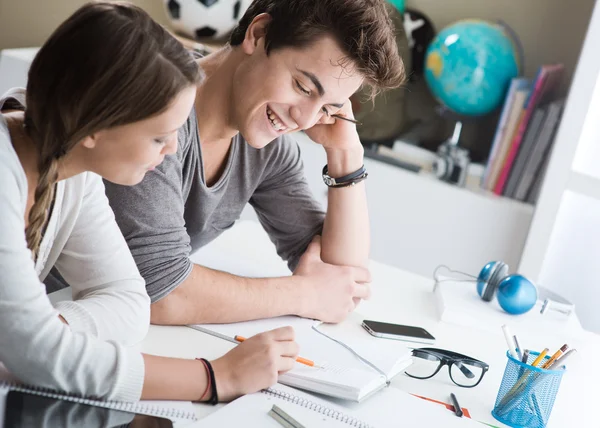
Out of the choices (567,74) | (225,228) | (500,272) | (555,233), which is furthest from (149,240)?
(567,74)

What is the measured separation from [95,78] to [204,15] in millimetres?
2080

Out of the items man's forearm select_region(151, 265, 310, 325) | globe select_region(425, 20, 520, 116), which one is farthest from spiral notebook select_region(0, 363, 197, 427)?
globe select_region(425, 20, 520, 116)

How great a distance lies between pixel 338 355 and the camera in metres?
1.20

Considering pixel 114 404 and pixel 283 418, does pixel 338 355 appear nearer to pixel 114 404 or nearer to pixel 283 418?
pixel 283 418

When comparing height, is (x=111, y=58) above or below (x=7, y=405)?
above

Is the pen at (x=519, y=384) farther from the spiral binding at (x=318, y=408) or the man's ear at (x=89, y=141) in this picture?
the man's ear at (x=89, y=141)

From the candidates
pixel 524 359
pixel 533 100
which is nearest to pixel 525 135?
pixel 533 100

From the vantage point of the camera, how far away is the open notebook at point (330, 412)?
950 millimetres

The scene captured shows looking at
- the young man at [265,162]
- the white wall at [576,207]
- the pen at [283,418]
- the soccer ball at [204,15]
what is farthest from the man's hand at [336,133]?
the soccer ball at [204,15]

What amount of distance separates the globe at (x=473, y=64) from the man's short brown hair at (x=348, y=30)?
1303mm

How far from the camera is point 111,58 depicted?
86 cm

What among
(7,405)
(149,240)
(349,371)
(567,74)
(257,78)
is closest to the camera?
(7,405)

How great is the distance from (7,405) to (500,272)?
1021 mm

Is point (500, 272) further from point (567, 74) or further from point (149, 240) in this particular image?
point (567, 74)
